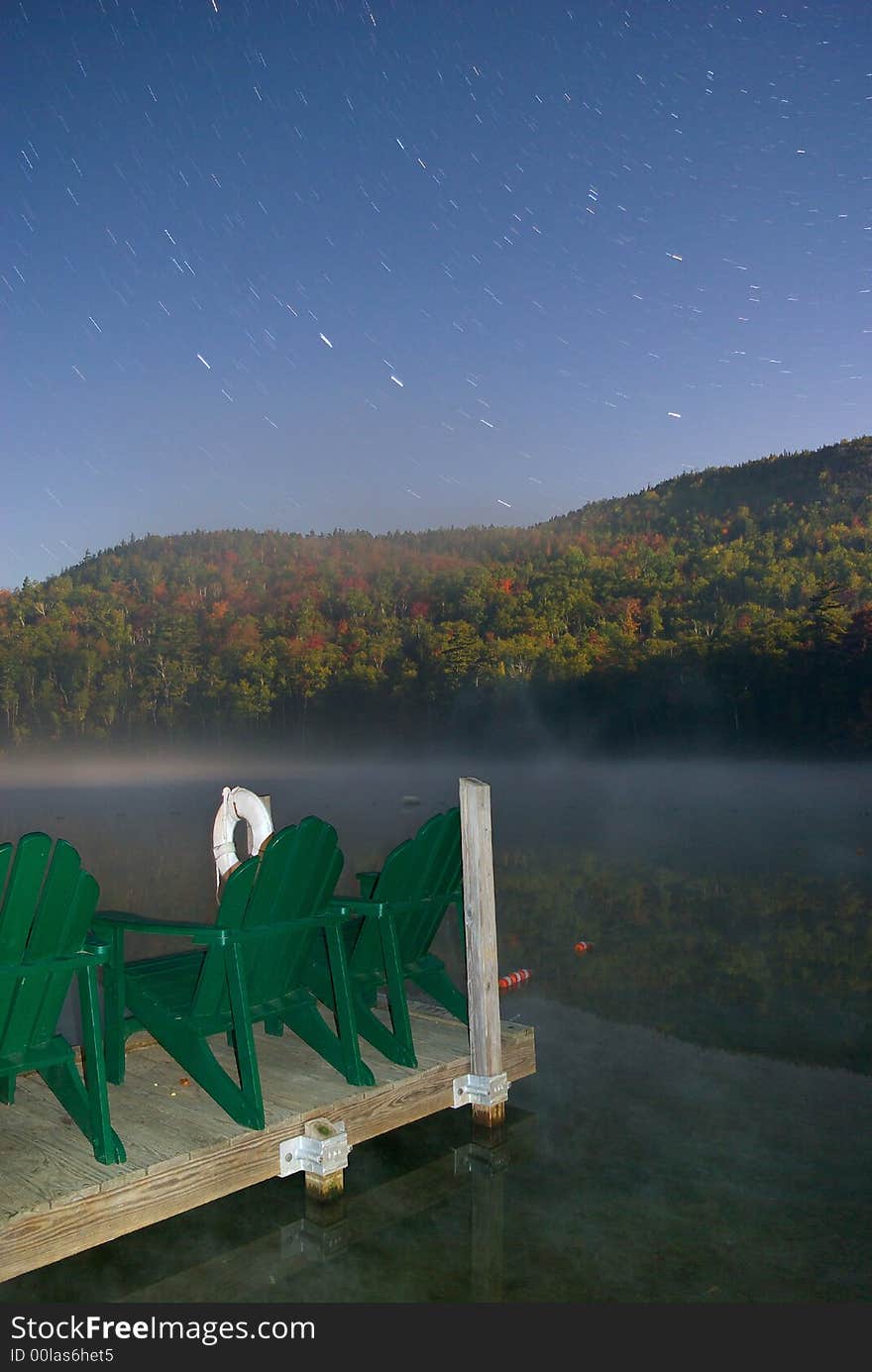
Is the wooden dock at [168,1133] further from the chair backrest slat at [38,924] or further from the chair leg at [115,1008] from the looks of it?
the chair backrest slat at [38,924]

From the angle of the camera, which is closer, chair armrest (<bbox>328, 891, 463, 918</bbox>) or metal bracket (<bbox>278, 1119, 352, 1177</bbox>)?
metal bracket (<bbox>278, 1119, 352, 1177</bbox>)

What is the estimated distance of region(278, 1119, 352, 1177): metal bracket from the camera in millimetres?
3691

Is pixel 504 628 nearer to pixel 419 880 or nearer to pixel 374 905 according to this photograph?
pixel 419 880

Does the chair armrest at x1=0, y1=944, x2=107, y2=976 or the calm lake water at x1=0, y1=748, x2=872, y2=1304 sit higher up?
the chair armrest at x1=0, y1=944, x2=107, y2=976

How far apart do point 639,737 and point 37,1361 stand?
174ft

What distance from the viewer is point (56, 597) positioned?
77.8 metres

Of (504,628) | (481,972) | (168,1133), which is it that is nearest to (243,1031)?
(168,1133)

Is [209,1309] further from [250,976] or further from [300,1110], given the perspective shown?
[250,976]

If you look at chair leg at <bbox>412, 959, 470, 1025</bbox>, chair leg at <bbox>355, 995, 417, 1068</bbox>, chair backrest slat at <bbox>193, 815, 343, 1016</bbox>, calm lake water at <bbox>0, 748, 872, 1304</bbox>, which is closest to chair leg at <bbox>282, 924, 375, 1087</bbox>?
chair backrest slat at <bbox>193, 815, 343, 1016</bbox>

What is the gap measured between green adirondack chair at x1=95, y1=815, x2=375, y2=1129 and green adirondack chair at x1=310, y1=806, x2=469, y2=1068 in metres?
0.22

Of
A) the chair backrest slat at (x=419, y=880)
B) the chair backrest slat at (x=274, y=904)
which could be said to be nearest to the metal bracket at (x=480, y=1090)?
the chair backrest slat at (x=419, y=880)

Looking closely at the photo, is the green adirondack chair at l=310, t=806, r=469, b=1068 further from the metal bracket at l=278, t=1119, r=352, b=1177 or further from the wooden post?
the metal bracket at l=278, t=1119, r=352, b=1177

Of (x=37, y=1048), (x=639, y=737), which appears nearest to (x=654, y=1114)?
(x=37, y=1048)

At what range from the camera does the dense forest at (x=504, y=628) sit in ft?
174
